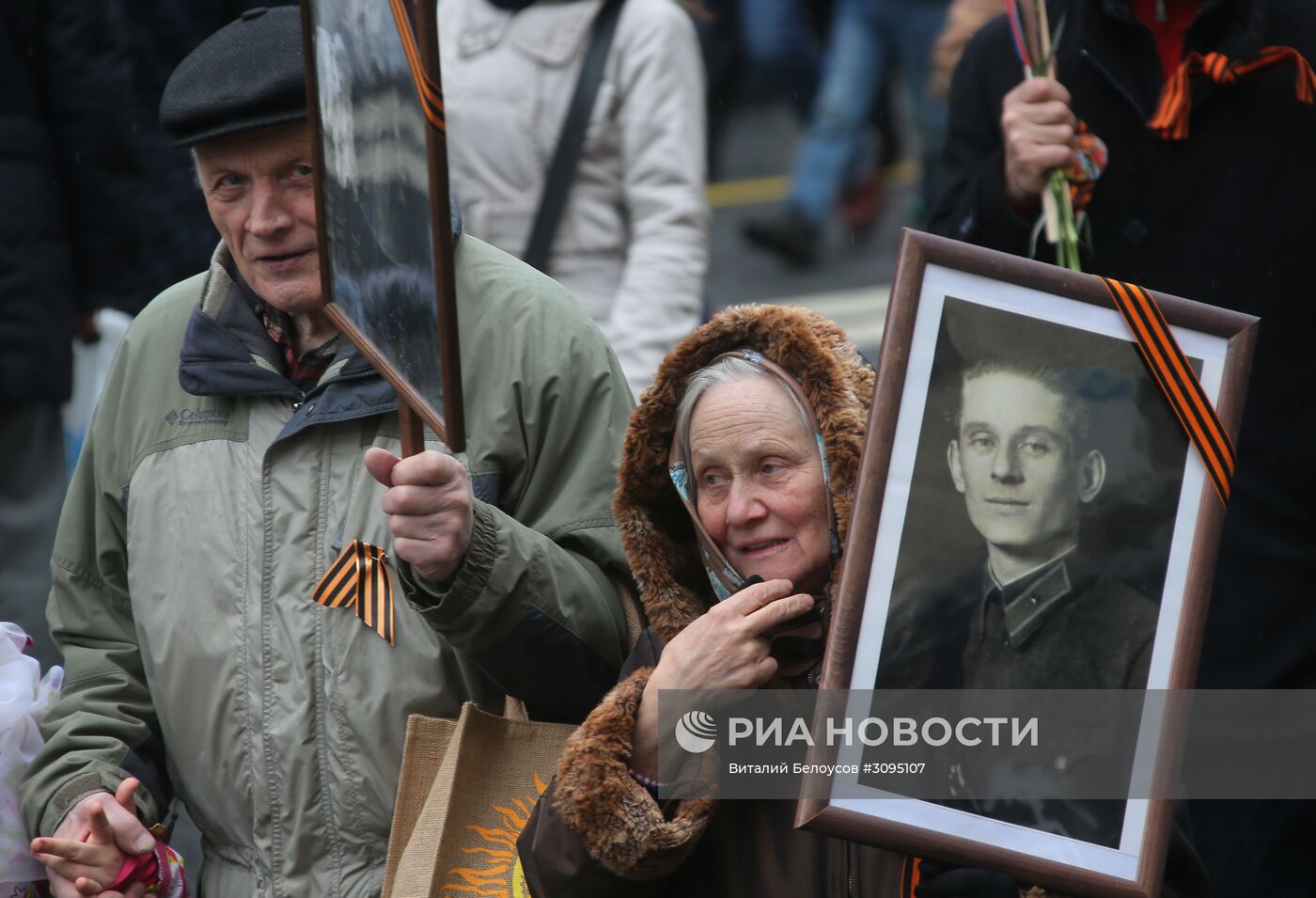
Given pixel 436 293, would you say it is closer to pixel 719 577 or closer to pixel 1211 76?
pixel 719 577

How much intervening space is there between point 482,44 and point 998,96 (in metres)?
1.35

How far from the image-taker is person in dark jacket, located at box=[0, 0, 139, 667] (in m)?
4.53

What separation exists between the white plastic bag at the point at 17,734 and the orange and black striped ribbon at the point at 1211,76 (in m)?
2.14

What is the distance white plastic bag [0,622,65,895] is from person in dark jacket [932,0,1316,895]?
1839 millimetres

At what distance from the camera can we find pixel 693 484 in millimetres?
2850

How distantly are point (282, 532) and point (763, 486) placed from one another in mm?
790

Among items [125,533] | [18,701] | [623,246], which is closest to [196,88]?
[125,533]

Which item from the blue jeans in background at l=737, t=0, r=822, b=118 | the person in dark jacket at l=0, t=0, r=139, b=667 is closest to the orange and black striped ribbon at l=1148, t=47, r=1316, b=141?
the person in dark jacket at l=0, t=0, r=139, b=667

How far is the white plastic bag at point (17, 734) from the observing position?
10.3 feet

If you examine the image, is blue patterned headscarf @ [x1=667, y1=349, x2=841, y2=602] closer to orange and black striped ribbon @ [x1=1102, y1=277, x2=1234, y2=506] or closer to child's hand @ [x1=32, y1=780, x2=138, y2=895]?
orange and black striped ribbon @ [x1=1102, y1=277, x2=1234, y2=506]

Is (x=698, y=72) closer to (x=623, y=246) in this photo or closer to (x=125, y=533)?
(x=623, y=246)

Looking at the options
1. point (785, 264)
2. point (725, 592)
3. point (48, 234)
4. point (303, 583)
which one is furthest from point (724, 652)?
point (785, 264)

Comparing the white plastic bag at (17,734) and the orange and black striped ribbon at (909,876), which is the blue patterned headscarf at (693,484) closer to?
the orange and black striped ribbon at (909,876)

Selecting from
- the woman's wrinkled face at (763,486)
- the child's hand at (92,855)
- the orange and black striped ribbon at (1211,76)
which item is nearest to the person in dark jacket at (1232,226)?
the orange and black striped ribbon at (1211,76)
